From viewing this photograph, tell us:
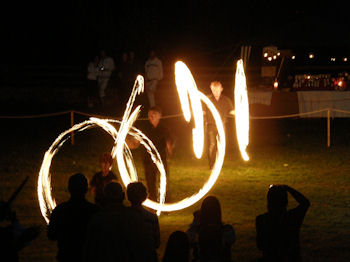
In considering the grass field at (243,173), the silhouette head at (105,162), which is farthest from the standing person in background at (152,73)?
the silhouette head at (105,162)

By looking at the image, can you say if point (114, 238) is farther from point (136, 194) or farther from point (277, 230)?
point (277, 230)

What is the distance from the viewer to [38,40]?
109 ft

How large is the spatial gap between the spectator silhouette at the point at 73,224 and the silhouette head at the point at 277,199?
1.52 m

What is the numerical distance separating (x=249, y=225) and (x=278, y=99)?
13396 mm

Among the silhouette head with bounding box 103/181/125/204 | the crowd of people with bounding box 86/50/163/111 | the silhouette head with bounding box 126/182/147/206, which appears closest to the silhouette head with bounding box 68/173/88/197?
the silhouette head with bounding box 103/181/125/204

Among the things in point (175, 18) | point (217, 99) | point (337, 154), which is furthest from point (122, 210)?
point (175, 18)

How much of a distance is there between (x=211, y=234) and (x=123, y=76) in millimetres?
19597

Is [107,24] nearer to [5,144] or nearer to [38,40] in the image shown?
[38,40]

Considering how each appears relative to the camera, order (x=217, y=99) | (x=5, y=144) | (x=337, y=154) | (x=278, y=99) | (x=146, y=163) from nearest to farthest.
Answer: (x=146, y=163), (x=217, y=99), (x=337, y=154), (x=5, y=144), (x=278, y=99)

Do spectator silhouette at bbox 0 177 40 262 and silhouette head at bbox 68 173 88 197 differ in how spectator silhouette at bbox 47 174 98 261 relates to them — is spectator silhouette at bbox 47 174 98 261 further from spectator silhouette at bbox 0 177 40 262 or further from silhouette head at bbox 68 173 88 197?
spectator silhouette at bbox 0 177 40 262

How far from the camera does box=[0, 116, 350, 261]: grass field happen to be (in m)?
10.2

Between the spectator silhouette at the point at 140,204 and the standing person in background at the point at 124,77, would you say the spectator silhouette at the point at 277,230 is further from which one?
the standing person in background at the point at 124,77

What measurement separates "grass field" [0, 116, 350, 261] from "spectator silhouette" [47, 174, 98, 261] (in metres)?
3.01

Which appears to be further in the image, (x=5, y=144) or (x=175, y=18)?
(x=175, y=18)
